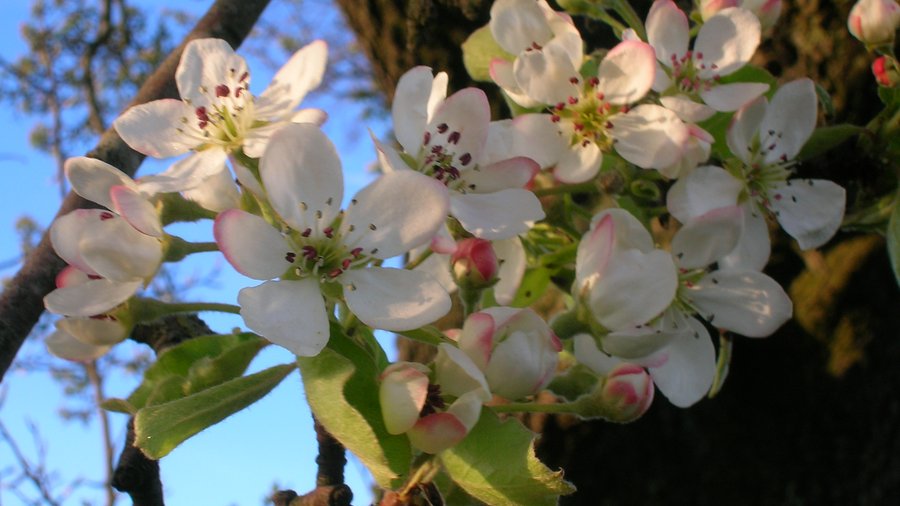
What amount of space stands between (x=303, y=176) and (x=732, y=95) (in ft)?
1.37

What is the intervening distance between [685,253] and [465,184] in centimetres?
19

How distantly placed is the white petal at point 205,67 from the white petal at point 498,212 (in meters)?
0.25

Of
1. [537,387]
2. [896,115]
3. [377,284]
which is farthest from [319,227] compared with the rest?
[896,115]

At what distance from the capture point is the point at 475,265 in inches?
23.8

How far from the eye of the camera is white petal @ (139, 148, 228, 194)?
56cm

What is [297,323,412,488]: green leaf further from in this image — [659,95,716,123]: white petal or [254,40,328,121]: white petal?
[659,95,716,123]: white petal

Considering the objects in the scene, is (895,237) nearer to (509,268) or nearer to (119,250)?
(509,268)

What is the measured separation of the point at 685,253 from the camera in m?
0.68

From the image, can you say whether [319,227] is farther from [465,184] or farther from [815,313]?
[815,313]

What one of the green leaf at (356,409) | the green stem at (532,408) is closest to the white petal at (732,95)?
the green stem at (532,408)

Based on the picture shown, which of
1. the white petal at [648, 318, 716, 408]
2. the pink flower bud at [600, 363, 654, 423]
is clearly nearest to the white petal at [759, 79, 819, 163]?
the white petal at [648, 318, 716, 408]

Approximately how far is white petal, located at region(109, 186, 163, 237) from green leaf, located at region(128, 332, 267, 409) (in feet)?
0.32

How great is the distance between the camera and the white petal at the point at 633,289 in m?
0.56

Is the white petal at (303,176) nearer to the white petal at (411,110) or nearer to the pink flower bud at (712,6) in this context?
the white petal at (411,110)
